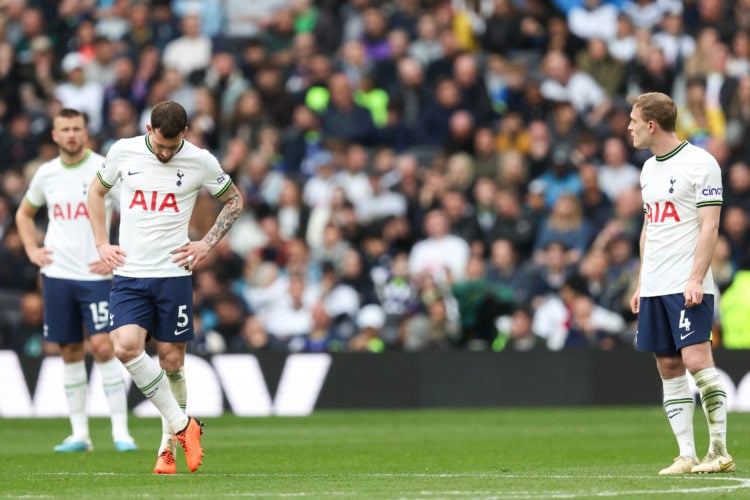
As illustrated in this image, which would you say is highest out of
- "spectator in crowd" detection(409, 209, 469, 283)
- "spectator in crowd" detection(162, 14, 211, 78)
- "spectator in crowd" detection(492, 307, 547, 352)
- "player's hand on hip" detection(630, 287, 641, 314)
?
"spectator in crowd" detection(162, 14, 211, 78)

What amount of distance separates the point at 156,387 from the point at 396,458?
2496 millimetres

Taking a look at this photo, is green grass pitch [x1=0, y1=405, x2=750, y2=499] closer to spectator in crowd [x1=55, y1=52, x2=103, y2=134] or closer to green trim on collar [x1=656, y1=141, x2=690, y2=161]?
green trim on collar [x1=656, y1=141, x2=690, y2=161]

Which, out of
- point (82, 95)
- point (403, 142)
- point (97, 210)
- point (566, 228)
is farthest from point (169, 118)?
point (82, 95)

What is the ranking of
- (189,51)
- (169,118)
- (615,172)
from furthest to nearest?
(189,51), (615,172), (169,118)

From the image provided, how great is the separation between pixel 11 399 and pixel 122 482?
8.92 metres

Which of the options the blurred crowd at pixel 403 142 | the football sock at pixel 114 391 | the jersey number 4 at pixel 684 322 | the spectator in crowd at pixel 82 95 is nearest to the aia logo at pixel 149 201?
the football sock at pixel 114 391

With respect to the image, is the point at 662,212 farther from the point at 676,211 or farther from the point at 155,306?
the point at 155,306

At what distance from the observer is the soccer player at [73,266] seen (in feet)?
44.3

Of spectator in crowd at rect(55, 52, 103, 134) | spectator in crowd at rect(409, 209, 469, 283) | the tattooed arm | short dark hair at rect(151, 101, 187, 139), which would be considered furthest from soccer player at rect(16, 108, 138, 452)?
spectator in crowd at rect(55, 52, 103, 134)

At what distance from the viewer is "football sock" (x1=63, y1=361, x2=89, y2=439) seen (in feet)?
45.0

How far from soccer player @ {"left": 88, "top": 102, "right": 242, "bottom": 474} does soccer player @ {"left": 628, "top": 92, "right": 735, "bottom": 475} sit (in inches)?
120

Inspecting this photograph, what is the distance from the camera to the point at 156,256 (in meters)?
10.9

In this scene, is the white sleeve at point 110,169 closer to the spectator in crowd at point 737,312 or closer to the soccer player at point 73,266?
the soccer player at point 73,266

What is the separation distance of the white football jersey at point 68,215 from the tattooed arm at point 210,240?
2.63 metres
